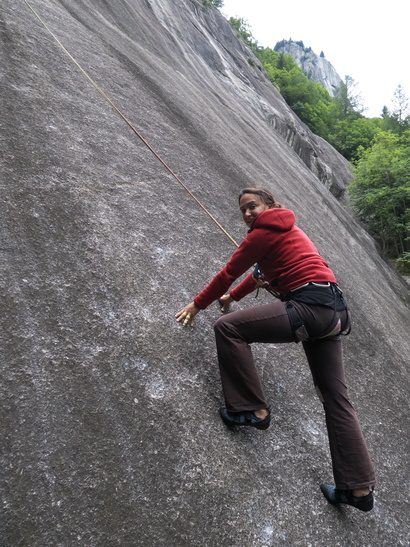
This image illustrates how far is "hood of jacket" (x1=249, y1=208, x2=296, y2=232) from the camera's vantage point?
8.13 ft

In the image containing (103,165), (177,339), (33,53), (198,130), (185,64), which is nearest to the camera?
(177,339)

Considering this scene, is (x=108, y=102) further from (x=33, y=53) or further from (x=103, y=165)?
(x=103, y=165)

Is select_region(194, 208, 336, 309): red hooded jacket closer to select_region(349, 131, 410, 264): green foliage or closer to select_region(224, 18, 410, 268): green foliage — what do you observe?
select_region(224, 18, 410, 268): green foliage

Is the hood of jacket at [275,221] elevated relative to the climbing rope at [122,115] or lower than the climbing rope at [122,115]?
elevated

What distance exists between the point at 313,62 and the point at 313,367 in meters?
126

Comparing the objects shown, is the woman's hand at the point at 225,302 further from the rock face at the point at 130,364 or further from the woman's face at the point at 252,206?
the woman's face at the point at 252,206

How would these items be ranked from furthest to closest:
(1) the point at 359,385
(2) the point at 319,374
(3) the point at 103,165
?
(3) the point at 103,165 → (1) the point at 359,385 → (2) the point at 319,374

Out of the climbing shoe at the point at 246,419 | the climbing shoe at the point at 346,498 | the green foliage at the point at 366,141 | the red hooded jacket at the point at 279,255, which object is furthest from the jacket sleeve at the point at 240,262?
the green foliage at the point at 366,141

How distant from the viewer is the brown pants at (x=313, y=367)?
2.21 meters

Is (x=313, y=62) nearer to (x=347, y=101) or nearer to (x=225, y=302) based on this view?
(x=347, y=101)

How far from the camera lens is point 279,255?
250 centimetres

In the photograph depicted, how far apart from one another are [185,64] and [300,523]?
12787mm

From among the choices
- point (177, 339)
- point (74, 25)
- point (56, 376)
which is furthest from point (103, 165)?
point (74, 25)

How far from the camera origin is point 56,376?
89.7 inches
